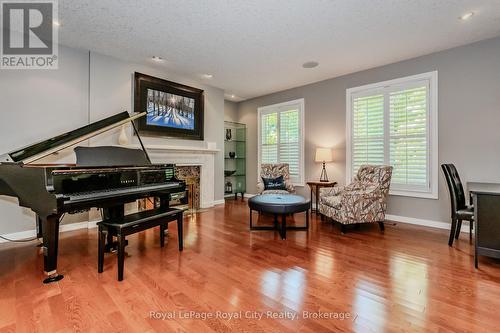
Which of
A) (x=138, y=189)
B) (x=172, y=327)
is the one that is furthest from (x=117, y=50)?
(x=172, y=327)

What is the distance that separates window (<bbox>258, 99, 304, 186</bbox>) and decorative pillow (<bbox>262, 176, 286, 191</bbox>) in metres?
0.88

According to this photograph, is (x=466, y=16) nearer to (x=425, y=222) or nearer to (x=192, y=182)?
(x=425, y=222)

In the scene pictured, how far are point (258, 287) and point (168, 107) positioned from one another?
12.6 feet

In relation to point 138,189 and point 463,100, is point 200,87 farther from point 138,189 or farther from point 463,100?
point 463,100

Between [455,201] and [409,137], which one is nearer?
[455,201]

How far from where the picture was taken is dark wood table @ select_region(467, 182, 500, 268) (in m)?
2.40

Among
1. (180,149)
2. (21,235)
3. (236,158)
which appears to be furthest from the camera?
(236,158)

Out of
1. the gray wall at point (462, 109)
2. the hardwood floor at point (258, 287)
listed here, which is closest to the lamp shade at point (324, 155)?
the gray wall at point (462, 109)

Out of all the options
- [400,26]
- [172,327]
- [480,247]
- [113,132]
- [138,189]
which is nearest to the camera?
[172,327]

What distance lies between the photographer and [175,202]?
512cm

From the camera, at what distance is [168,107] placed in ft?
15.6

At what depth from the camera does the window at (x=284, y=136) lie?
581cm

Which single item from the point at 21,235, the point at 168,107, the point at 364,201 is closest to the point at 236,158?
the point at 168,107

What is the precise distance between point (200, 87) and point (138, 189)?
327 centimetres
